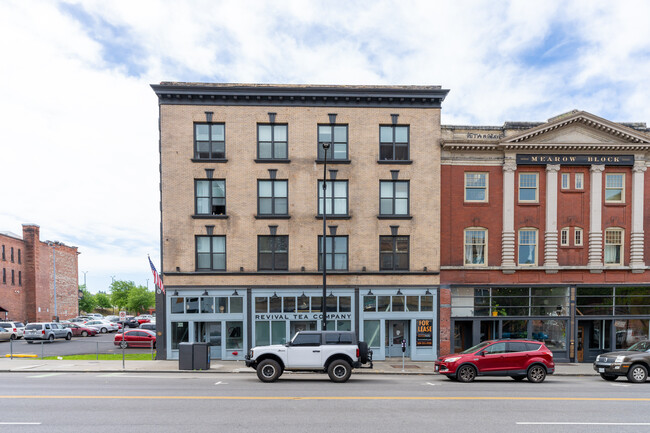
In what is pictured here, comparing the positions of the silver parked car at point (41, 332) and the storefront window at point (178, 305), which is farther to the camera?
the silver parked car at point (41, 332)

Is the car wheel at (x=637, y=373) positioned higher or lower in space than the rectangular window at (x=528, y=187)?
lower

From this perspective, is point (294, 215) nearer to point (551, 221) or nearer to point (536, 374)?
point (536, 374)

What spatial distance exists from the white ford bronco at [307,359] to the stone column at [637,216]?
1757 centimetres

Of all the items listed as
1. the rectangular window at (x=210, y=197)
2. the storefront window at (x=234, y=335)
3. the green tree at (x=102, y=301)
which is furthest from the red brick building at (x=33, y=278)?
the storefront window at (x=234, y=335)

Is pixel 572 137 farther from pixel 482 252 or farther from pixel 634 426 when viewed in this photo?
pixel 634 426

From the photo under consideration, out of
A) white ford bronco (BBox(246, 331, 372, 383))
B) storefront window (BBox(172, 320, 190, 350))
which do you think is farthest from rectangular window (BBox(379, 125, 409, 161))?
storefront window (BBox(172, 320, 190, 350))

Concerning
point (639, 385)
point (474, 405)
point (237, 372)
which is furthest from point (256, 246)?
point (639, 385)

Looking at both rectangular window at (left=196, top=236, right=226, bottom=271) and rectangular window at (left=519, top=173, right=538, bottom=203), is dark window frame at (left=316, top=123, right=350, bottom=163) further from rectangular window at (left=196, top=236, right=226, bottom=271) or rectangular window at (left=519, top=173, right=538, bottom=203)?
rectangular window at (left=519, top=173, right=538, bottom=203)

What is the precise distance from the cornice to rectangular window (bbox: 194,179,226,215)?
14.7 feet

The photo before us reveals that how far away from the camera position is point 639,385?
1630 cm

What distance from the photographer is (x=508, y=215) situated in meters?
22.9

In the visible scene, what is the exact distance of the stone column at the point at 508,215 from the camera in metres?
22.8

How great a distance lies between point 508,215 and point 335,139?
1060cm

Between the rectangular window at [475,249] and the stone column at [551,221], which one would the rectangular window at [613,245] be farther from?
the rectangular window at [475,249]
